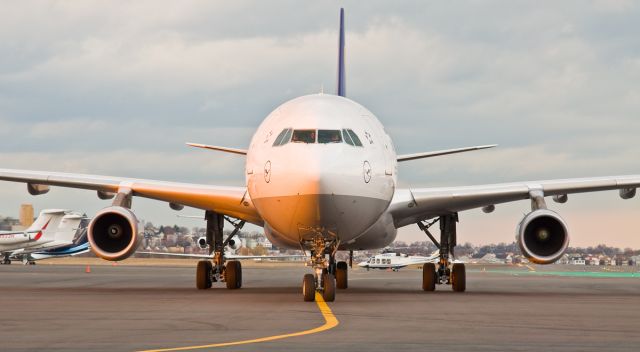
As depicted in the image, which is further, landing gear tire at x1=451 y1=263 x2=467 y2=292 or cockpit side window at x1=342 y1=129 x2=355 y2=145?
landing gear tire at x1=451 y1=263 x2=467 y2=292

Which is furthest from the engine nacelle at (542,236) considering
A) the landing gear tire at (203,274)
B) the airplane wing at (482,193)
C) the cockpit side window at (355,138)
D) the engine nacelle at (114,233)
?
the engine nacelle at (114,233)

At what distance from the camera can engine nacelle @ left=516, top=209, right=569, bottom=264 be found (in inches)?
844

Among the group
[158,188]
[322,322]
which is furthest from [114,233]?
[322,322]

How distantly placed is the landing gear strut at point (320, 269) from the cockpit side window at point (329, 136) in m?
1.69

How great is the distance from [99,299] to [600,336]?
429 inches

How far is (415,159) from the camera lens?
955 inches

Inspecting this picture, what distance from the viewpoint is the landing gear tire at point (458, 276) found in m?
24.0

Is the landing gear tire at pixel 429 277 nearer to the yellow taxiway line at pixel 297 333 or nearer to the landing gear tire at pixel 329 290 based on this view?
the landing gear tire at pixel 329 290

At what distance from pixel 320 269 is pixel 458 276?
6949 millimetres

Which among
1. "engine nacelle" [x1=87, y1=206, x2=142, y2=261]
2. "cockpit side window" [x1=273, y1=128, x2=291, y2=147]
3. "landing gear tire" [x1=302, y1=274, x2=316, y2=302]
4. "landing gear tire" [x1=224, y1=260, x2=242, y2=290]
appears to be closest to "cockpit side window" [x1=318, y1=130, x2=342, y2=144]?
"cockpit side window" [x1=273, y1=128, x2=291, y2=147]

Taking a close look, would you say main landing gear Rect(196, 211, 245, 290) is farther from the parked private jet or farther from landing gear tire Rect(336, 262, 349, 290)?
the parked private jet

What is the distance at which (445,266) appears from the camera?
24.7 meters

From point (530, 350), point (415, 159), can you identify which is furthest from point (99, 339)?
point (415, 159)

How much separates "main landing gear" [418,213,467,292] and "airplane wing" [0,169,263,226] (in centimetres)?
460
